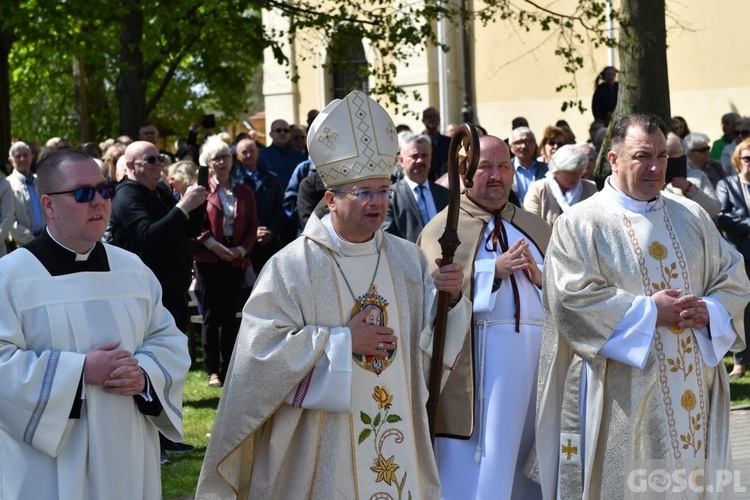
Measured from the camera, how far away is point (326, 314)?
5438mm

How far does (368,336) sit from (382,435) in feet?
1.51

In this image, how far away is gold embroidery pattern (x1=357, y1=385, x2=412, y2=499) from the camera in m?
5.45

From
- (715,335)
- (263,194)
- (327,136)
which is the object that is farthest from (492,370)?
(263,194)

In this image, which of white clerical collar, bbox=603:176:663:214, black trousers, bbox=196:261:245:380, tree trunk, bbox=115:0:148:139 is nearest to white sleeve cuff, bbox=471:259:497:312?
white clerical collar, bbox=603:176:663:214

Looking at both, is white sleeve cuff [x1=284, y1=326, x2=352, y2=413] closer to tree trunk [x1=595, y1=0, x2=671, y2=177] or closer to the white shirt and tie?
the white shirt and tie

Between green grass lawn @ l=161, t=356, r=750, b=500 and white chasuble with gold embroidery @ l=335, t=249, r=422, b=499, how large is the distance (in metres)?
2.54

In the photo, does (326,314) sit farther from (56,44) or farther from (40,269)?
(56,44)

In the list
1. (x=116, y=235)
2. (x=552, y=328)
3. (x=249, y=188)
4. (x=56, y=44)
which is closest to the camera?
(x=552, y=328)

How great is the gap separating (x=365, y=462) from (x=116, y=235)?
391 centimetres

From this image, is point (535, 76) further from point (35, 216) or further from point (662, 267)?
point (662, 267)

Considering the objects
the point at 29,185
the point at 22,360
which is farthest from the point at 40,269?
the point at 29,185

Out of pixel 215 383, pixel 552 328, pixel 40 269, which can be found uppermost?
pixel 40 269

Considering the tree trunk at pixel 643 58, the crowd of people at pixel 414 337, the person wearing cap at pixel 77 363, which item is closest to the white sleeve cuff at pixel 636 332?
the crowd of people at pixel 414 337

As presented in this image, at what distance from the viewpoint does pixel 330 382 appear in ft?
17.3
